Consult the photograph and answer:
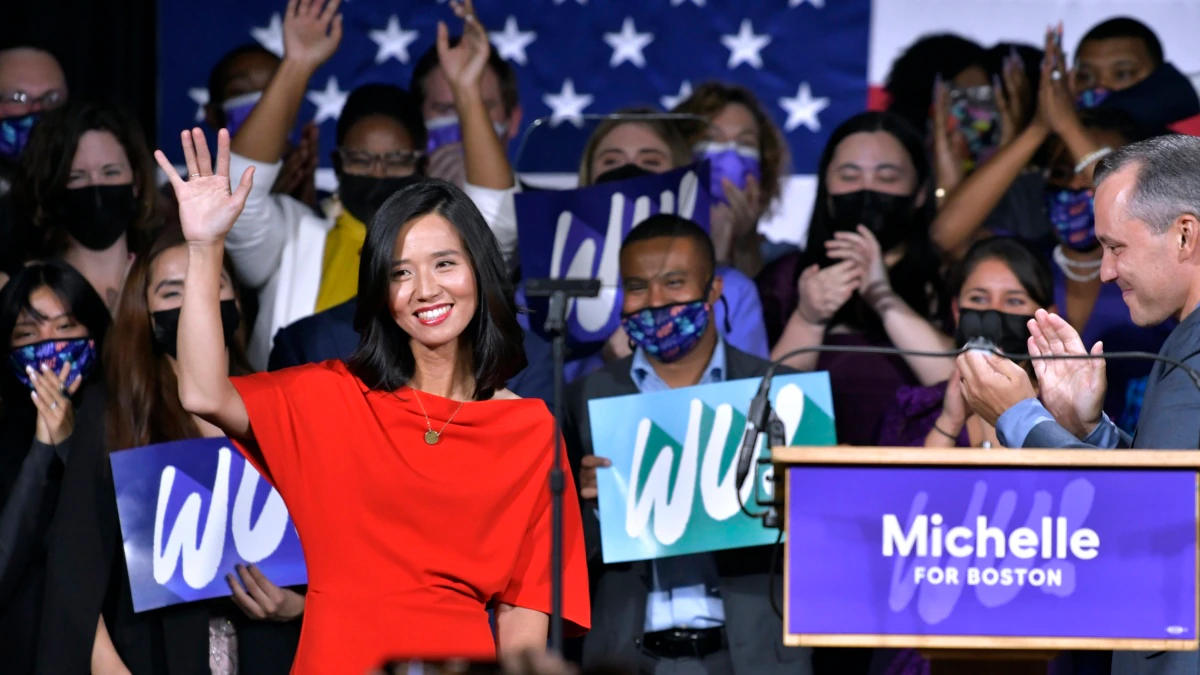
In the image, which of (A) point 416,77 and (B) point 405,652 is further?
(A) point 416,77

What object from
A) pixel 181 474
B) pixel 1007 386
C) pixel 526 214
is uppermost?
pixel 526 214

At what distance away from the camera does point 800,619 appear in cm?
232

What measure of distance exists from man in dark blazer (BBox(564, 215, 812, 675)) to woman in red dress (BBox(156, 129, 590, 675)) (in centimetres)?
110

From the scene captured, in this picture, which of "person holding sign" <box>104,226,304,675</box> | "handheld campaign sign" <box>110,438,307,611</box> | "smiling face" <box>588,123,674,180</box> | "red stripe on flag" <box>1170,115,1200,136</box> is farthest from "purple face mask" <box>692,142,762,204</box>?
"handheld campaign sign" <box>110,438,307,611</box>

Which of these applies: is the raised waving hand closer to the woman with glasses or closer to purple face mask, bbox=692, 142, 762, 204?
the woman with glasses

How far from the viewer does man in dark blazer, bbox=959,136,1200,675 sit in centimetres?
278

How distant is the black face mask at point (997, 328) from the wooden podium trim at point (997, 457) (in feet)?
6.89

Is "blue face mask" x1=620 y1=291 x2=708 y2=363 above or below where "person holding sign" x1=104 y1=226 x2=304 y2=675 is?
above

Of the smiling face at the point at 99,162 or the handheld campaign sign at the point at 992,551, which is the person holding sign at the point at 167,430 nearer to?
the smiling face at the point at 99,162

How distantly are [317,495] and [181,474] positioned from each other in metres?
1.27

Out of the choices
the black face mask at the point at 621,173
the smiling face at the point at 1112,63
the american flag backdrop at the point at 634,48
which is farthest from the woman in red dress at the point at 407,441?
the smiling face at the point at 1112,63

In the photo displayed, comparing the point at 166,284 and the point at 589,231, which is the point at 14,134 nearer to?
the point at 166,284

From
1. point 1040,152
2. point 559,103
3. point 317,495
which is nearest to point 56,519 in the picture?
point 317,495

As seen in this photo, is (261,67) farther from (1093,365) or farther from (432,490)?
(1093,365)
